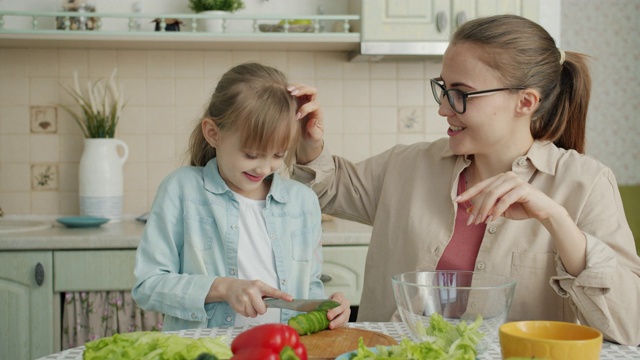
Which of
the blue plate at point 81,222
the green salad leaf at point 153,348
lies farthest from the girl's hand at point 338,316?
the blue plate at point 81,222

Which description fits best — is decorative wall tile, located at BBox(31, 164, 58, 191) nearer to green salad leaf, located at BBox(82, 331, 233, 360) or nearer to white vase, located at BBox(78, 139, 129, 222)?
white vase, located at BBox(78, 139, 129, 222)

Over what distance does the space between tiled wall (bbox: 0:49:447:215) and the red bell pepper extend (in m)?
2.12

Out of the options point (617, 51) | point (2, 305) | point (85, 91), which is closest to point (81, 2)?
point (85, 91)

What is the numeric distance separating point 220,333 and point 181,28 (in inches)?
73.7

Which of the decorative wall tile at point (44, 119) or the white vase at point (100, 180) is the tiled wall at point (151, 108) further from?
the white vase at point (100, 180)

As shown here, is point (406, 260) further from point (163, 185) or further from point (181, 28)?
point (181, 28)

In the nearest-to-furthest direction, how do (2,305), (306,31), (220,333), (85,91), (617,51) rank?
(220,333)
(2,305)
(306,31)
(85,91)
(617,51)

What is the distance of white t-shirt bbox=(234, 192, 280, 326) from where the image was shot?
164cm

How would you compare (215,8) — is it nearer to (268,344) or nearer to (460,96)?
(460,96)

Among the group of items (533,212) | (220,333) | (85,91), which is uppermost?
(85,91)

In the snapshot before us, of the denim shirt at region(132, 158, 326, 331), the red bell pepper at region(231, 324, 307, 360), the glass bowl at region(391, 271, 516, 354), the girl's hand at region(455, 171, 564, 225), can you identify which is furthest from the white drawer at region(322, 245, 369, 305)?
the red bell pepper at region(231, 324, 307, 360)

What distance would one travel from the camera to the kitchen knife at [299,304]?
4.60ft

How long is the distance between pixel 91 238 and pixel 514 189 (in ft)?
5.09

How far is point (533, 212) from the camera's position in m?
1.39
